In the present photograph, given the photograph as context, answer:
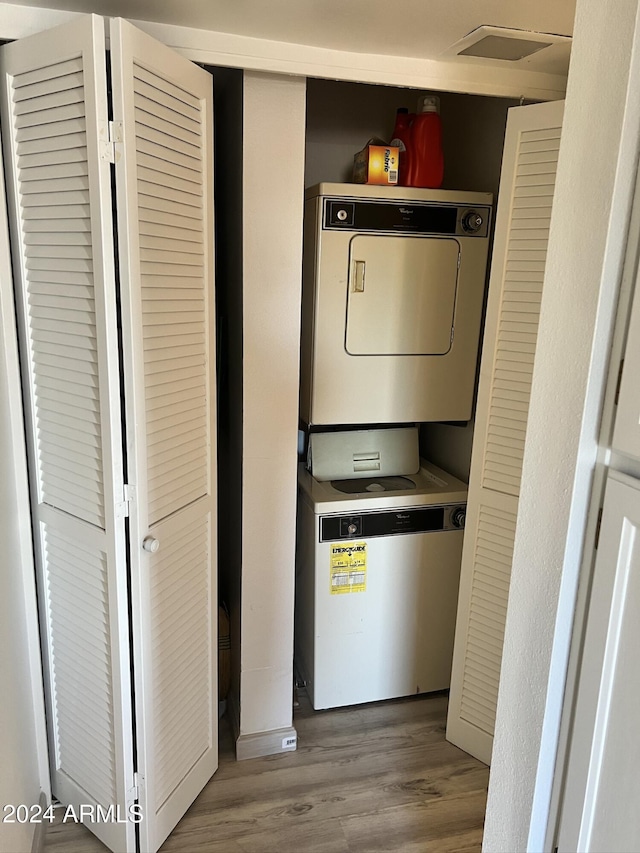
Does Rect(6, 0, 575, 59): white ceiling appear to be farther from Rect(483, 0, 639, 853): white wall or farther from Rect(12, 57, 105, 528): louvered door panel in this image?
Rect(483, 0, 639, 853): white wall

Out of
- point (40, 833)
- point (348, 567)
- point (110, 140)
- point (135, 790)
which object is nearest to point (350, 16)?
point (110, 140)

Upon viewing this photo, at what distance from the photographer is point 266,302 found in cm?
178

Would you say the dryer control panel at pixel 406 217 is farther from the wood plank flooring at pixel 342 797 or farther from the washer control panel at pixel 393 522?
the wood plank flooring at pixel 342 797

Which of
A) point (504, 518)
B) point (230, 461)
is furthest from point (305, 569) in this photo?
point (504, 518)

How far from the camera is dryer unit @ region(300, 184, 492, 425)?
1986 mm

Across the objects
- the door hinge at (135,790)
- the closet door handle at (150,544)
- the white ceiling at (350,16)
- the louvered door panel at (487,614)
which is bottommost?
the door hinge at (135,790)

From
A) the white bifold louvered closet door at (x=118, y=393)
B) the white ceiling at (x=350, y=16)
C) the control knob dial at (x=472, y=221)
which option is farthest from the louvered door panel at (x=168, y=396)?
the control knob dial at (x=472, y=221)

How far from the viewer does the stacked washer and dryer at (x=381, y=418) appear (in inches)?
79.3

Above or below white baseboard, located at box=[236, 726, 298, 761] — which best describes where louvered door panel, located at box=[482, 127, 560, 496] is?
above

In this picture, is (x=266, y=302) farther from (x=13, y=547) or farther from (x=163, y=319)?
(x=13, y=547)

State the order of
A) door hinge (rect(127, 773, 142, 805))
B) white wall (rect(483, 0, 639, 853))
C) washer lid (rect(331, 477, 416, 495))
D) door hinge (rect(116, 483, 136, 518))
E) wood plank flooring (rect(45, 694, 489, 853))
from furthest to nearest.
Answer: washer lid (rect(331, 477, 416, 495)) < wood plank flooring (rect(45, 694, 489, 853)) < door hinge (rect(127, 773, 142, 805)) < door hinge (rect(116, 483, 136, 518)) < white wall (rect(483, 0, 639, 853))

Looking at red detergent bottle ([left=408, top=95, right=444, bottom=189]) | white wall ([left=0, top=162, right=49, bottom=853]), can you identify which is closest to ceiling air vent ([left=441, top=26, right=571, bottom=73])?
red detergent bottle ([left=408, top=95, right=444, bottom=189])

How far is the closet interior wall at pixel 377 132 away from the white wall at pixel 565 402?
3.60 feet

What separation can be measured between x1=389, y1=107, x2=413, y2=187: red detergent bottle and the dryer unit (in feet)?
0.48
